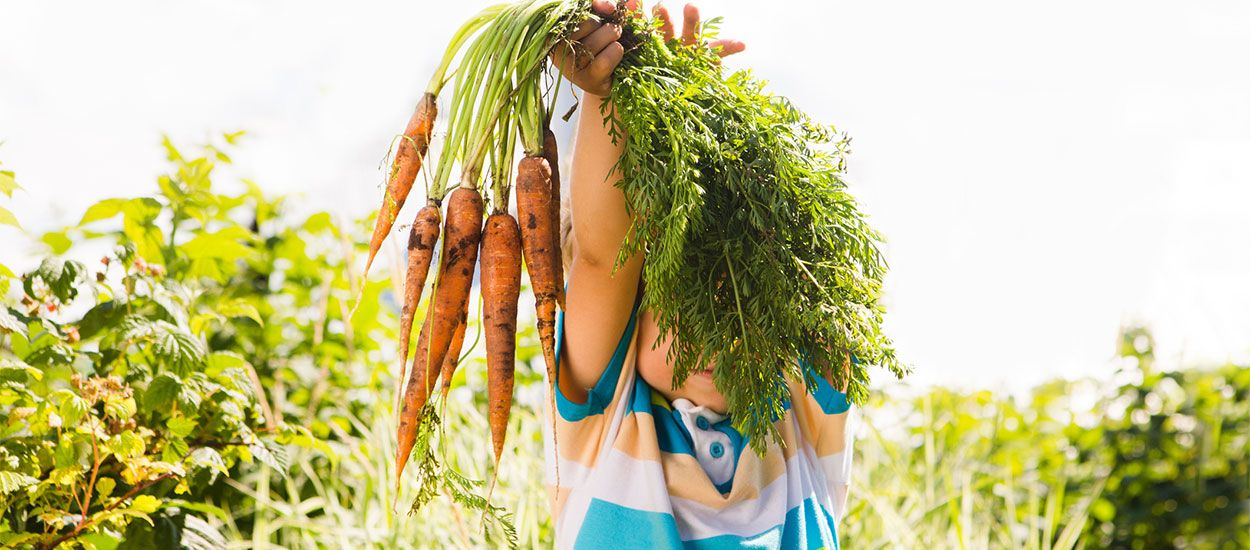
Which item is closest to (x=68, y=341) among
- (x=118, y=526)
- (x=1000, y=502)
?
(x=118, y=526)

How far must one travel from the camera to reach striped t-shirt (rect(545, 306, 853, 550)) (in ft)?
4.59

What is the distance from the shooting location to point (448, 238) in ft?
4.28

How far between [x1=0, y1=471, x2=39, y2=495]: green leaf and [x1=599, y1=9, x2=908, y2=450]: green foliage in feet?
3.05

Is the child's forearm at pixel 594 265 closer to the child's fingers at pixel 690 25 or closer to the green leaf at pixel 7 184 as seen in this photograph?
the child's fingers at pixel 690 25

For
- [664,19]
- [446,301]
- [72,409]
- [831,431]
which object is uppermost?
[664,19]

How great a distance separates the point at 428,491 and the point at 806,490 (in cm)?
58

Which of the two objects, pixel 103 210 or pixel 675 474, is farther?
pixel 103 210

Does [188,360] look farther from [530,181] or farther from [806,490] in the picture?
[806,490]

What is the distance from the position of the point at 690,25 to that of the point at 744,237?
323 mm

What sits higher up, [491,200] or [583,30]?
[583,30]

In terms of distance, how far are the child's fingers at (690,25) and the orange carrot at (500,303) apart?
1.17 feet

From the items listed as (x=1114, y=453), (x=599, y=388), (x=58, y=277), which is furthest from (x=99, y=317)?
(x=1114, y=453)

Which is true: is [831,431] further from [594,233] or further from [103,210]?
[103,210]

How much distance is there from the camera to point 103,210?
6.74 feet
